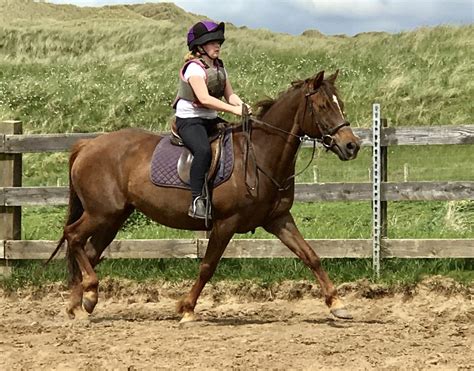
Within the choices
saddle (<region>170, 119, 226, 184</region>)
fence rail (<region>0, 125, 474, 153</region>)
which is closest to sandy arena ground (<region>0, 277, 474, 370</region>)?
saddle (<region>170, 119, 226, 184</region>)

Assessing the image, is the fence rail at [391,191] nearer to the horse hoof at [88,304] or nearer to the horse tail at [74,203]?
the horse tail at [74,203]

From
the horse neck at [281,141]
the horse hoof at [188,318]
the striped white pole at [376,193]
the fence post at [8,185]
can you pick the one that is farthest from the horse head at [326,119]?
the fence post at [8,185]

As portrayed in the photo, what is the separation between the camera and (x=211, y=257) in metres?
7.46

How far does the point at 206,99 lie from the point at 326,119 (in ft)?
3.43

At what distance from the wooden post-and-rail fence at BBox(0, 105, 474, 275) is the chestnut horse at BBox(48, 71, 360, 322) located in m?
1.14

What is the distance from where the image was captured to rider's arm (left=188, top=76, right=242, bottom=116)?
7.21m

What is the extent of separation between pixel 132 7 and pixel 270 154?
56043mm

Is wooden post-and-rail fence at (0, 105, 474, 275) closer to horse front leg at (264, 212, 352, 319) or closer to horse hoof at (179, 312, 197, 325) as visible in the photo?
horse front leg at (264, 212, 352, 319)

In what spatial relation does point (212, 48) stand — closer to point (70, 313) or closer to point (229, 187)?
point (229, 187)

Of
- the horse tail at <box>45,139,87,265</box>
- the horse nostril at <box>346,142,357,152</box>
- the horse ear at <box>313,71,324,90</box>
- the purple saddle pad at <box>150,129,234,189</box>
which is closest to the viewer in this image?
the horse nostril at <box>346,142,357,152</box>

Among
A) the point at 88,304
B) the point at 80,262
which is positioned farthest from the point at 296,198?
the point at 88,304

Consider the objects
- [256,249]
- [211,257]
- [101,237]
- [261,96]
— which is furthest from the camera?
[261,96]

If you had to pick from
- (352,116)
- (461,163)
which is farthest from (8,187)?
(352,116)

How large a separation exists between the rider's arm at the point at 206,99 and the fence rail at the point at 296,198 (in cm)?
187
